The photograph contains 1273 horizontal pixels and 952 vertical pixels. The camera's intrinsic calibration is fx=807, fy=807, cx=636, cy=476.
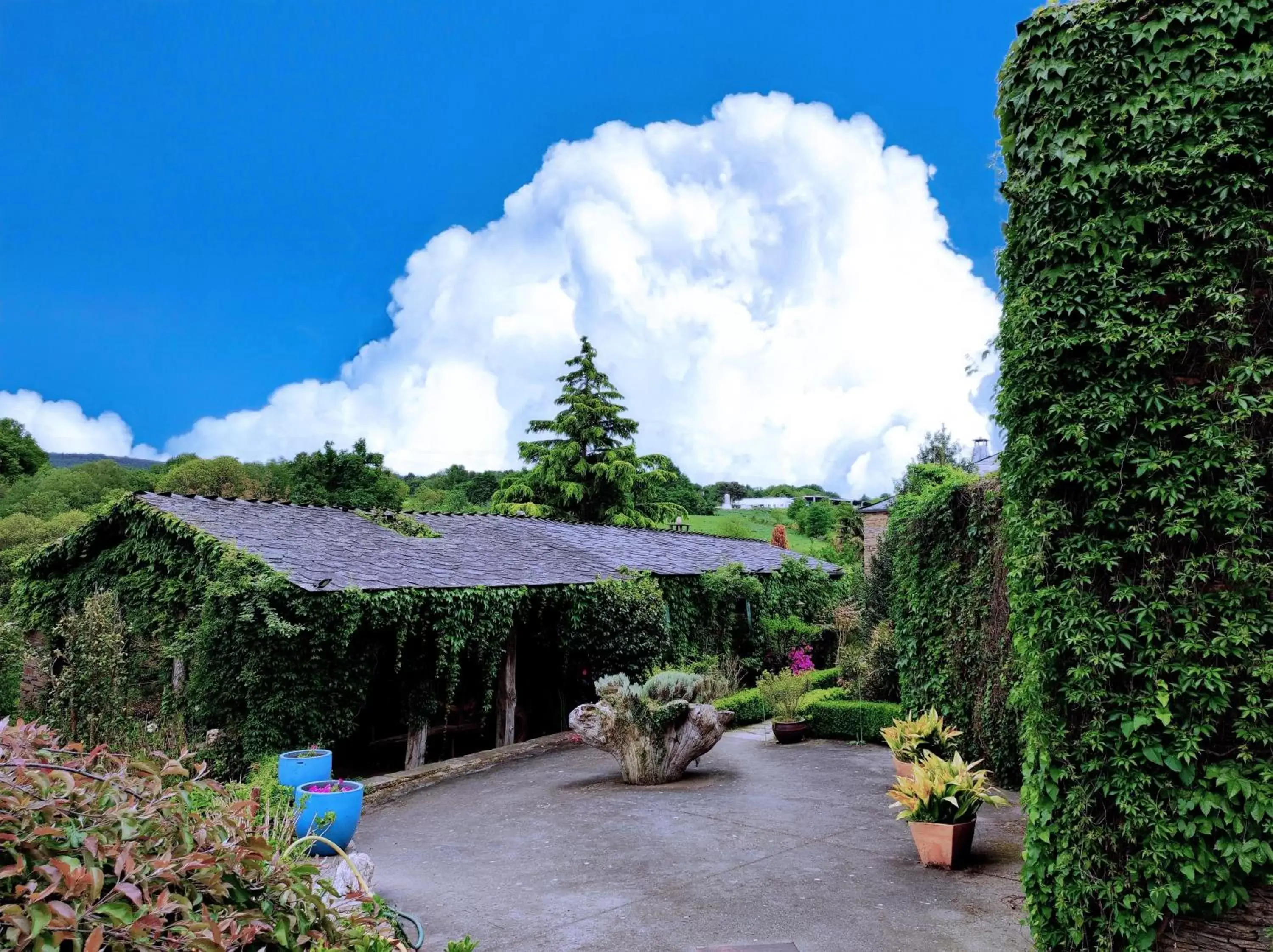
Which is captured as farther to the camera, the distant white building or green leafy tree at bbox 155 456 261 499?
the distant white building

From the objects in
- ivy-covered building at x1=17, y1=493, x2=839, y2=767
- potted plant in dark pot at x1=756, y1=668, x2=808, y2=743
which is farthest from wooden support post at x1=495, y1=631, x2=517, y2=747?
potted plant in dark pot at x1=756, y1=668, x2=808, y2=743

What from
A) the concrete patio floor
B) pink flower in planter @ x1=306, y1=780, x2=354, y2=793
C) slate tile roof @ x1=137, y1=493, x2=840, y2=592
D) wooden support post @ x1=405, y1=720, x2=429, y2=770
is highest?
slate tile roof @ x1=137, y1=493, x2=840, y2=592

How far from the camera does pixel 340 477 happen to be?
39125mm

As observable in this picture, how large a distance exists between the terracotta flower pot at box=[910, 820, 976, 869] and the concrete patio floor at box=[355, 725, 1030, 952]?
11 cm

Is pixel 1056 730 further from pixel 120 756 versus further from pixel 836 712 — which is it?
pixel 836 712

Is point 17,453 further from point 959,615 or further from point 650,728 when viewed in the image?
point 959,615

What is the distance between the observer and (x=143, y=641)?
12.6 meters

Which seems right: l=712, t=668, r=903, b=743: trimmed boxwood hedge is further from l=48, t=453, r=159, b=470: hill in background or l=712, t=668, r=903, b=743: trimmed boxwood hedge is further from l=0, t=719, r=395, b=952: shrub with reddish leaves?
l=48, t=453, r=159, b=470: hill in background

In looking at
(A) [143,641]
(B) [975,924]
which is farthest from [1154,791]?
(A) [143,641]

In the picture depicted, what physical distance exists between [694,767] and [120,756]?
10069 millimetres

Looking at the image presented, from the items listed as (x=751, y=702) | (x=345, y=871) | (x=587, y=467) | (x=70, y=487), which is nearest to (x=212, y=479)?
(x=70, y=487)

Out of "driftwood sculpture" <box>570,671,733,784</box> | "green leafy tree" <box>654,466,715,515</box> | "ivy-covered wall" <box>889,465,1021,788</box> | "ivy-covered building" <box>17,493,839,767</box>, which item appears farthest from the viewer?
"green leafy tree" <box>654,466,715,515</box>

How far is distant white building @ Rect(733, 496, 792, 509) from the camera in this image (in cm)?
6406

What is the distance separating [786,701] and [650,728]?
448 centimetres
